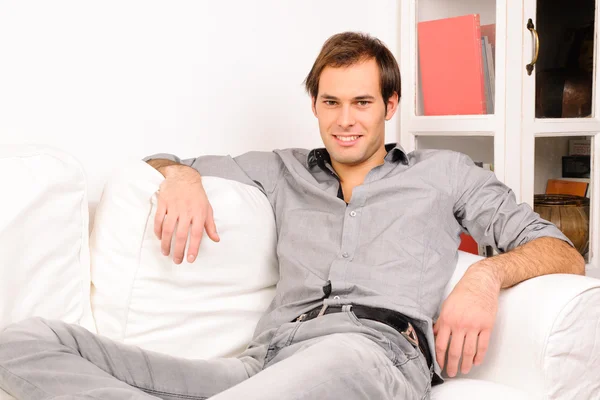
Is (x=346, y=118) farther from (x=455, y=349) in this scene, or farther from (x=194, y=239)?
(x=455, y=349)

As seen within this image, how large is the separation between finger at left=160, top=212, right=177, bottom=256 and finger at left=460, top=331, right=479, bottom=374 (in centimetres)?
71

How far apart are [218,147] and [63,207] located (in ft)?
2.33

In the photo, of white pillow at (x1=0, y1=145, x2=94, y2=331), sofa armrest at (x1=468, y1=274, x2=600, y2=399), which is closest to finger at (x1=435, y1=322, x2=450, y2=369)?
sofa armrest at (x1=468, y1=274, x2=600, y2=399)

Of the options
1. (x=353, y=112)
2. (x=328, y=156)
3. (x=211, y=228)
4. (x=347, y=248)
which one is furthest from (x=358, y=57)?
(x=211, y=228)

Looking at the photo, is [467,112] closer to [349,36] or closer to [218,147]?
[349,36]

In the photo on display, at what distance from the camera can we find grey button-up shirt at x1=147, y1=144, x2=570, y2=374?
1676 millimetres

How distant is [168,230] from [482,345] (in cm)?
76

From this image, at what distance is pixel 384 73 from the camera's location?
1.92 metres

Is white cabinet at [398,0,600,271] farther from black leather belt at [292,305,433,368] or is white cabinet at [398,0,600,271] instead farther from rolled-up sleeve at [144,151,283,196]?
black leather belt at [292,305,433,368]

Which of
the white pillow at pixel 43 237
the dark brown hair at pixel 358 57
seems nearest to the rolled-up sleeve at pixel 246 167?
the dark brown hair at pixel 358 57

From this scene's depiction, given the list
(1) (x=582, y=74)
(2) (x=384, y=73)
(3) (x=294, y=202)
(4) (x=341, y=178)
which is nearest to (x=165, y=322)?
(3) (x=294, y=202)

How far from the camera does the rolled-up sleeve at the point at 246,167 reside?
1918 millimetres

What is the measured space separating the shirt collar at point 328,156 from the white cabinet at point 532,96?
480 millimetres

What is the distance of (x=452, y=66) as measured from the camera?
233 cm
